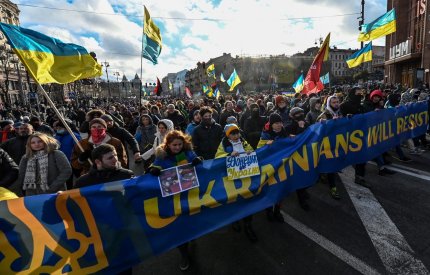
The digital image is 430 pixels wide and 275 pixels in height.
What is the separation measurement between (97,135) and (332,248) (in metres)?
3.58

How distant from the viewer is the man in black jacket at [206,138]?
5027 millimetres

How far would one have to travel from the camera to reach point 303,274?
3.03 m

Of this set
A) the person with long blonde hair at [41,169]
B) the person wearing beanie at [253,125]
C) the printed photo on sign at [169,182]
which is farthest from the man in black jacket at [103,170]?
the person wearing beanie at [253,125]

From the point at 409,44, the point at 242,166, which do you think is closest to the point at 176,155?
the point at 242,166

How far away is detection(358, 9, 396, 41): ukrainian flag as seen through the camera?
11.3 metres

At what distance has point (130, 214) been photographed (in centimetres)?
280

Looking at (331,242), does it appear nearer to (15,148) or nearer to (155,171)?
(155,171)

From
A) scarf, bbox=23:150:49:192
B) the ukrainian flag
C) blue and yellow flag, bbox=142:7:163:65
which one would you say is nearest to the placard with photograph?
scarf, bbox=23:150:49:192

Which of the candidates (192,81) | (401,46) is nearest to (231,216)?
(401,46)

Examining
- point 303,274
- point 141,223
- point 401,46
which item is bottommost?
point 303,274

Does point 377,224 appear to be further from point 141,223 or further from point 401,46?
point 401,46

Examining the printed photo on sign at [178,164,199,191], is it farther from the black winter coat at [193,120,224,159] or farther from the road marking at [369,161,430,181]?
the road marking at [369,161,430,181]

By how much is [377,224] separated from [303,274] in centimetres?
169

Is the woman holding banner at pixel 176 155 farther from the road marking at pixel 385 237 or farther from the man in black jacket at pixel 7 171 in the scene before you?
the road marking at pixel 385 237
